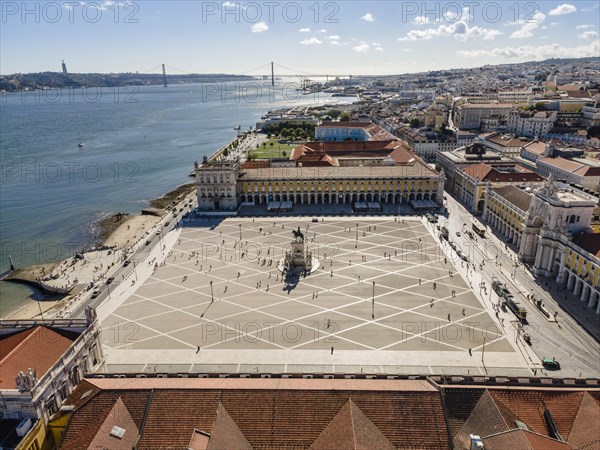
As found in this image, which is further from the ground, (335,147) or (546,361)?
(335,147)

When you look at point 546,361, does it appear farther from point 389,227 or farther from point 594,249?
point 389,227

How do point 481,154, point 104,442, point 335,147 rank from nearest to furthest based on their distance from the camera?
point 104,442
point 481,154
point 335,147

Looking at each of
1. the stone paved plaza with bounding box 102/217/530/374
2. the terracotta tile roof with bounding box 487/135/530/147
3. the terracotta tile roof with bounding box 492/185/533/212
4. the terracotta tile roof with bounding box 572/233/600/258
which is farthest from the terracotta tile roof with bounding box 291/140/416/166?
the terracotta tile roof with bounding box 572/233/600/258

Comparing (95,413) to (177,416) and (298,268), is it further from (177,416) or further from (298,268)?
(298,268)

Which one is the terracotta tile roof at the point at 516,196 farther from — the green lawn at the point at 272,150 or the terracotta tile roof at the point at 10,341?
the green lawn at the point at 272,150

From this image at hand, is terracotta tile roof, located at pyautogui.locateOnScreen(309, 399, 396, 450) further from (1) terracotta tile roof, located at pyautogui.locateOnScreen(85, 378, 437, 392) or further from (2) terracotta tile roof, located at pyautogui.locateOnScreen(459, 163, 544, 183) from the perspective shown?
(2) terracotta tile roof, located at pyautogui.locateOnScreen(459, 163, 544, 183)

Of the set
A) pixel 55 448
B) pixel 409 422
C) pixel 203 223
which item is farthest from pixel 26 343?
pixel 203 223

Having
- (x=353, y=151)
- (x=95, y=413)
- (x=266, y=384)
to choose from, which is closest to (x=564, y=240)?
(x=266, y=384)

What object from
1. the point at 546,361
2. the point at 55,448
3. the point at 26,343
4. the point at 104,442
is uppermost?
the point at 26,343
